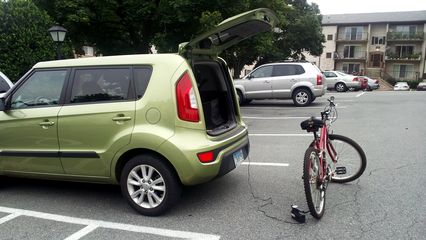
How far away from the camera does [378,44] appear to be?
173ft

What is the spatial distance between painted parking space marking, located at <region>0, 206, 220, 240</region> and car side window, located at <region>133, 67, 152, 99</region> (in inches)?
53.8

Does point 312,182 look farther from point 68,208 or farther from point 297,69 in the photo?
point 297,69

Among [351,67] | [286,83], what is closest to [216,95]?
[286,83]

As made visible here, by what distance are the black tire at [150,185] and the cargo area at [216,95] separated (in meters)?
0.81

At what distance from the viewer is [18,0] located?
12.2m

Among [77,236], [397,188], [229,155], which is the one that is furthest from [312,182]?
[77,236]

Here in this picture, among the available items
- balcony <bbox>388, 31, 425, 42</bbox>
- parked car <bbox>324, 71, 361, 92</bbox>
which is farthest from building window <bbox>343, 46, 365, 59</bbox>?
parked car <bbox>324, 71, 361, 92</bbox>

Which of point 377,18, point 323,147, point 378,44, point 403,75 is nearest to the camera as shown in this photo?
point 323,147

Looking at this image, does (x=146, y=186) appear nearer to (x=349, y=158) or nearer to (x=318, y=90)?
(x=349, y=158)

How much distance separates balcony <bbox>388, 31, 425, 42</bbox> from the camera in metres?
50.2

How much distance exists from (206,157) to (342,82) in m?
23.3

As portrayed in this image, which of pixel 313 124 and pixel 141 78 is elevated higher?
pixel 141 78

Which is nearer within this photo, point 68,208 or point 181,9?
point 68,208

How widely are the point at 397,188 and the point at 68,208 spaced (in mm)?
4017
